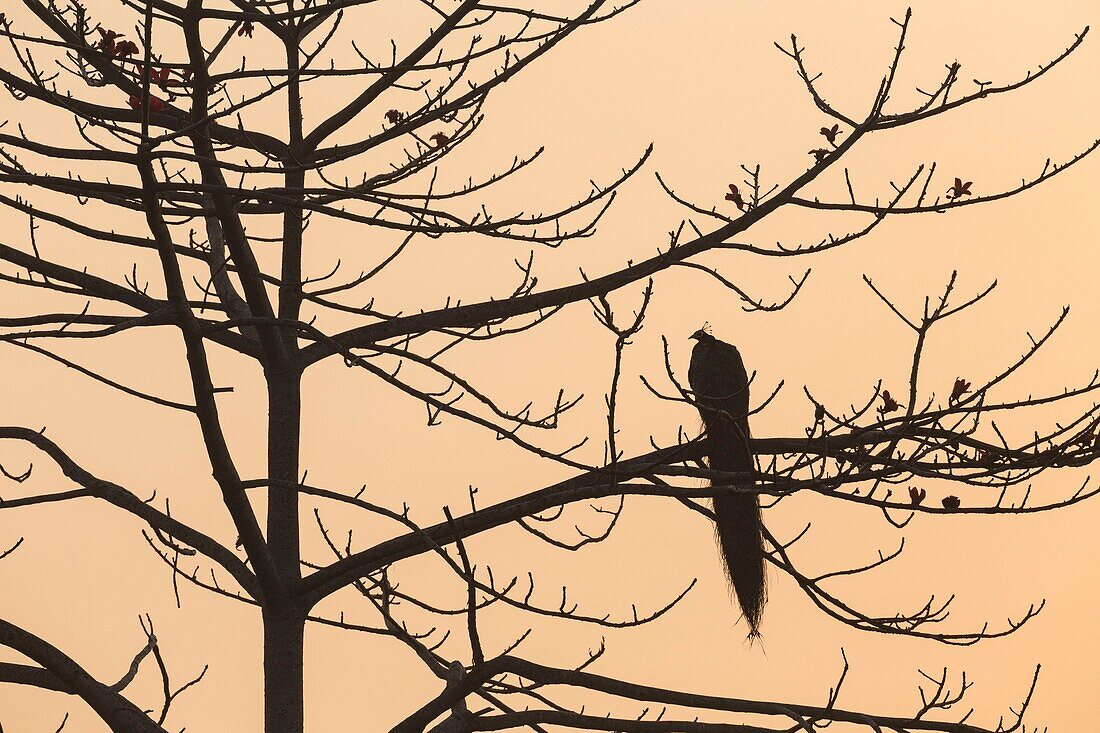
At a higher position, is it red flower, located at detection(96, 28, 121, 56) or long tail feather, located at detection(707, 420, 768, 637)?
red flower, located at detection(96, 28, 121, 56)

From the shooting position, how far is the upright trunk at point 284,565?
6027 mm

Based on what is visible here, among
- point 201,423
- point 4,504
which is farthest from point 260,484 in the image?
point 4,504

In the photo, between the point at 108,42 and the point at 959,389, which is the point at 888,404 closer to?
the point at 959,389

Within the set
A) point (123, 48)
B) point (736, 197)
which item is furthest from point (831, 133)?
point (123, 48)

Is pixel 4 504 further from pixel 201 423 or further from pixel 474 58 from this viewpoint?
pixel 474 58

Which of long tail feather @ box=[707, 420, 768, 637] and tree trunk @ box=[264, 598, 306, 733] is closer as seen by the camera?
tree trunk @ box=[264, 598, 306, 733]

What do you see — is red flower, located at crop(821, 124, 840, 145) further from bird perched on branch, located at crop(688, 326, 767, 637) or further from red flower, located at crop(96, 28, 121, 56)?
red flower, located at crop(96, 28, 121, 56)

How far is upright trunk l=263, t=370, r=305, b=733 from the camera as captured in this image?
19.8 feet

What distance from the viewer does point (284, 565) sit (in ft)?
20.5

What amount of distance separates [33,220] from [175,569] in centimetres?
221

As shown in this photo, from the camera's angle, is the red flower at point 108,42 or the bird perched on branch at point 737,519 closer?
the red flower at point 108,42

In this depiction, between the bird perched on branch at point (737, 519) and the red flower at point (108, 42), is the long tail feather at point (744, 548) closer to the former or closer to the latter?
the bird perched on branch at point (737, 519)

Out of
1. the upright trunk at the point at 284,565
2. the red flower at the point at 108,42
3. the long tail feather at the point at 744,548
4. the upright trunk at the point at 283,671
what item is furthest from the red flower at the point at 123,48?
the long tail feather at the point at 744,548

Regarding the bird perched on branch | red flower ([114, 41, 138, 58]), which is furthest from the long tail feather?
red flower ([114, 41, 138, 58])
